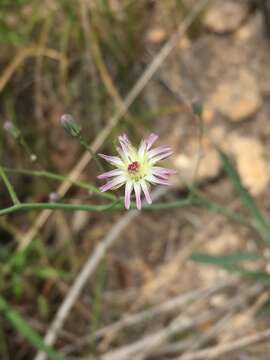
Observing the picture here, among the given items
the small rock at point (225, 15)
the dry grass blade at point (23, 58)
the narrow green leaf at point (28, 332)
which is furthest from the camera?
the small rock at point (225, 15)

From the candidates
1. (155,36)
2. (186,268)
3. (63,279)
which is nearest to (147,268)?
(186,268)

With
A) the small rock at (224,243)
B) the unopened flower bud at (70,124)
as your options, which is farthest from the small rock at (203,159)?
the unopened flower bud at (70,124)

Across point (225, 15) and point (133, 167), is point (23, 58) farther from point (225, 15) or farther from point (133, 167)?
point (133, 167)

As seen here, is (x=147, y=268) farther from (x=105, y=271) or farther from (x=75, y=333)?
(x=75, y=333)

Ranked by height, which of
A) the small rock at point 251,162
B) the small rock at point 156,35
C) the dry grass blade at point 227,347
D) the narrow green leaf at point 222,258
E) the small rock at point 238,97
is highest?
the small rock at point 156,35

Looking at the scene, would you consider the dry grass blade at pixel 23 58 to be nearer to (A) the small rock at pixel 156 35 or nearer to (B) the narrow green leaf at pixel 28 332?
(A) the small rock at pixel 156 35
